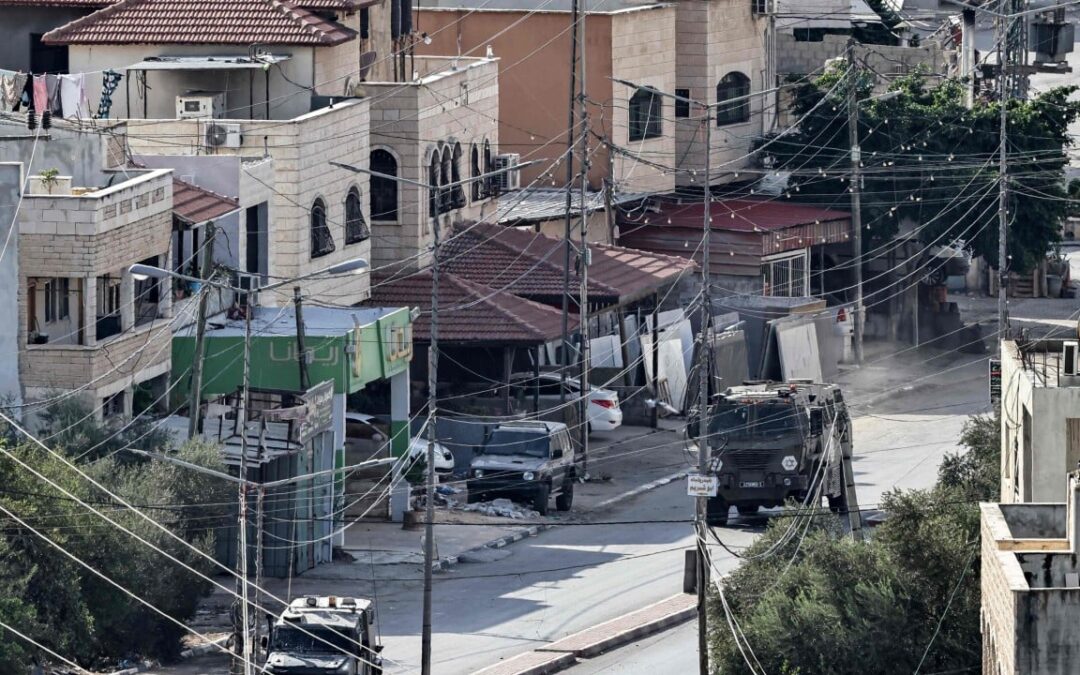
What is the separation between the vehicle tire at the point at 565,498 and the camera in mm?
52156

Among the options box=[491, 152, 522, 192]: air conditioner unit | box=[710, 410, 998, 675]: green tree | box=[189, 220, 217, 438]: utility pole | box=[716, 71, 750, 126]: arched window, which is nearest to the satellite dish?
box=[189, 220, 217, 438]: utility pole

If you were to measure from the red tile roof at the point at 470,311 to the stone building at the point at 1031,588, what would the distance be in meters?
26.0

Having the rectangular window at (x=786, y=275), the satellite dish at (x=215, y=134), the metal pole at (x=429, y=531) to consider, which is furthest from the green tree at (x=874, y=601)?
the rectangular window at (x=786, y=275)

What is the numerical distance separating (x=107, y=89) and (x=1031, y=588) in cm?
3308

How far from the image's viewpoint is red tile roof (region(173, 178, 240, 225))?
159 feet

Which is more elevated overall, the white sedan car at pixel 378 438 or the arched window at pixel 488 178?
the arched window at pixel 488 178

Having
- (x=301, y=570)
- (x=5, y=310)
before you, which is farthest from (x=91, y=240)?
(x=301, y=570)

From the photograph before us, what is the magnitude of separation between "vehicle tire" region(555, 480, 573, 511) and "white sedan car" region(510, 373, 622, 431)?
5347 millimetres

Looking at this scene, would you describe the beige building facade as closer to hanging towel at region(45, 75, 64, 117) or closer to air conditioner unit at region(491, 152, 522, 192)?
hanging towel at region(45, 75, 64, 117)

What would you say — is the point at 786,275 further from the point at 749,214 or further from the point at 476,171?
the point at 476,171

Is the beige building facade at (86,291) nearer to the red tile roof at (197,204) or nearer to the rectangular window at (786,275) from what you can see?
the red tile roof at (197,204)

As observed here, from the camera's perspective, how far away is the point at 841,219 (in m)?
74.1

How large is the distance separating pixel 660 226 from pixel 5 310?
96.8ft

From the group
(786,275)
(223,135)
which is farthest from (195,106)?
(786,275)
